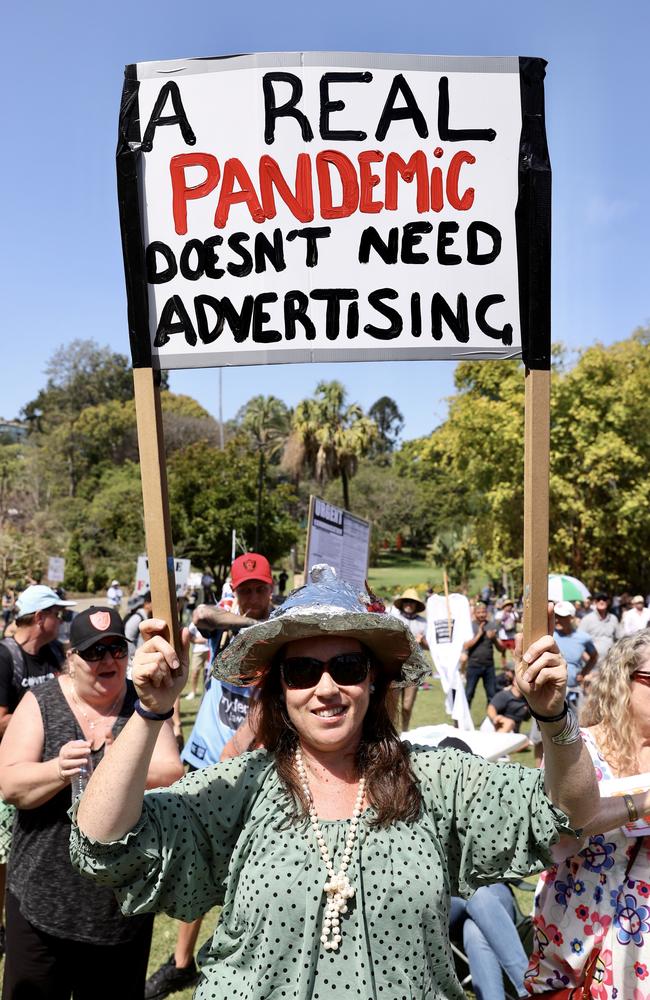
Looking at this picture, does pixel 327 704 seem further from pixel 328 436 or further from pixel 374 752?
pixel 328 436

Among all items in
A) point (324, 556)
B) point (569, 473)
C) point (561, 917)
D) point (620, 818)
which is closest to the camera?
point (620, 818)

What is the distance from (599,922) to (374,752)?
1.04 metres

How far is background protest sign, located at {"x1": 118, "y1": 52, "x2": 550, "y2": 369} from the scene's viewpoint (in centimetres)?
204

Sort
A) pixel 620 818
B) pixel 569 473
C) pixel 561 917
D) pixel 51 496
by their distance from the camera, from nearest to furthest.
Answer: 1. pixel 620 818
2. pixel 561 917
3. pixel 569 473
4. pixel 51 496

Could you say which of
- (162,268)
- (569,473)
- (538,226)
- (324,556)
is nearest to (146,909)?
(162,268)

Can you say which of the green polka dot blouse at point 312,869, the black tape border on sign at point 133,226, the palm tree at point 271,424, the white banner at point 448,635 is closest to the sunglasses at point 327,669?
the green polka dot blouse at point 312,869

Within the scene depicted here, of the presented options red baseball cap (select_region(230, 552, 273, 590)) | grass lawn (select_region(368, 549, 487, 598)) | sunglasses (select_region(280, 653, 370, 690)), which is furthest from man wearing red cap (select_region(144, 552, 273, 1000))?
grass lawn (select_region(368, 549, 487, 598))

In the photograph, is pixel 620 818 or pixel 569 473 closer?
pixel 620 818

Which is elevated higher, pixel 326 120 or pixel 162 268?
pixel 326 120

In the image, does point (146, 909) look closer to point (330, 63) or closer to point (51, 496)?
point (330, 63)

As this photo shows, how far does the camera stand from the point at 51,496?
50.2 m

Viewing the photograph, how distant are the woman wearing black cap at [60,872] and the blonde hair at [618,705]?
1502mm

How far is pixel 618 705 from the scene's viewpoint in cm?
278

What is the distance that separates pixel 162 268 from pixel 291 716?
119cm
